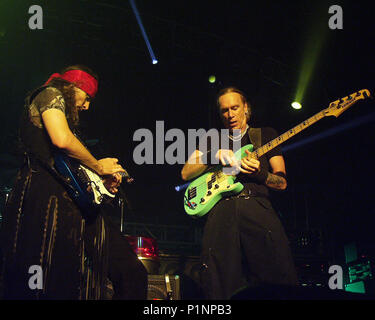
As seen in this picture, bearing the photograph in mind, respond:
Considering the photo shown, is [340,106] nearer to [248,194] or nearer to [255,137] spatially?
[255,137]

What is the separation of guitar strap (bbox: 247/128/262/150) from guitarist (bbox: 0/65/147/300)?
4.55 ft

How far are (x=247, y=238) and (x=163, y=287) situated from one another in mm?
1215

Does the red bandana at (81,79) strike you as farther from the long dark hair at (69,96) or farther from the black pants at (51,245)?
the black pants at (51,245)

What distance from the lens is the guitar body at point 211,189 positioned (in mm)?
3414

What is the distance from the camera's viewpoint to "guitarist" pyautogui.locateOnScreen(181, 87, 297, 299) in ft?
9.91

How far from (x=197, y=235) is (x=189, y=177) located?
139 inches

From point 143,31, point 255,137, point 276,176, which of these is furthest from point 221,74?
point 276,176

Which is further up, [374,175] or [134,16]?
[134,16]

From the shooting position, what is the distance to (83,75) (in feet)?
9.93

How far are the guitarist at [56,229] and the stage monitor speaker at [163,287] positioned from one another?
111cm

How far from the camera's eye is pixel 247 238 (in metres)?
3.16

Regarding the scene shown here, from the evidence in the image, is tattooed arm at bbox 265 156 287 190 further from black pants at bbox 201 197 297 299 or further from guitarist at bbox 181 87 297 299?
black pants at bbox 201 197 297 299
